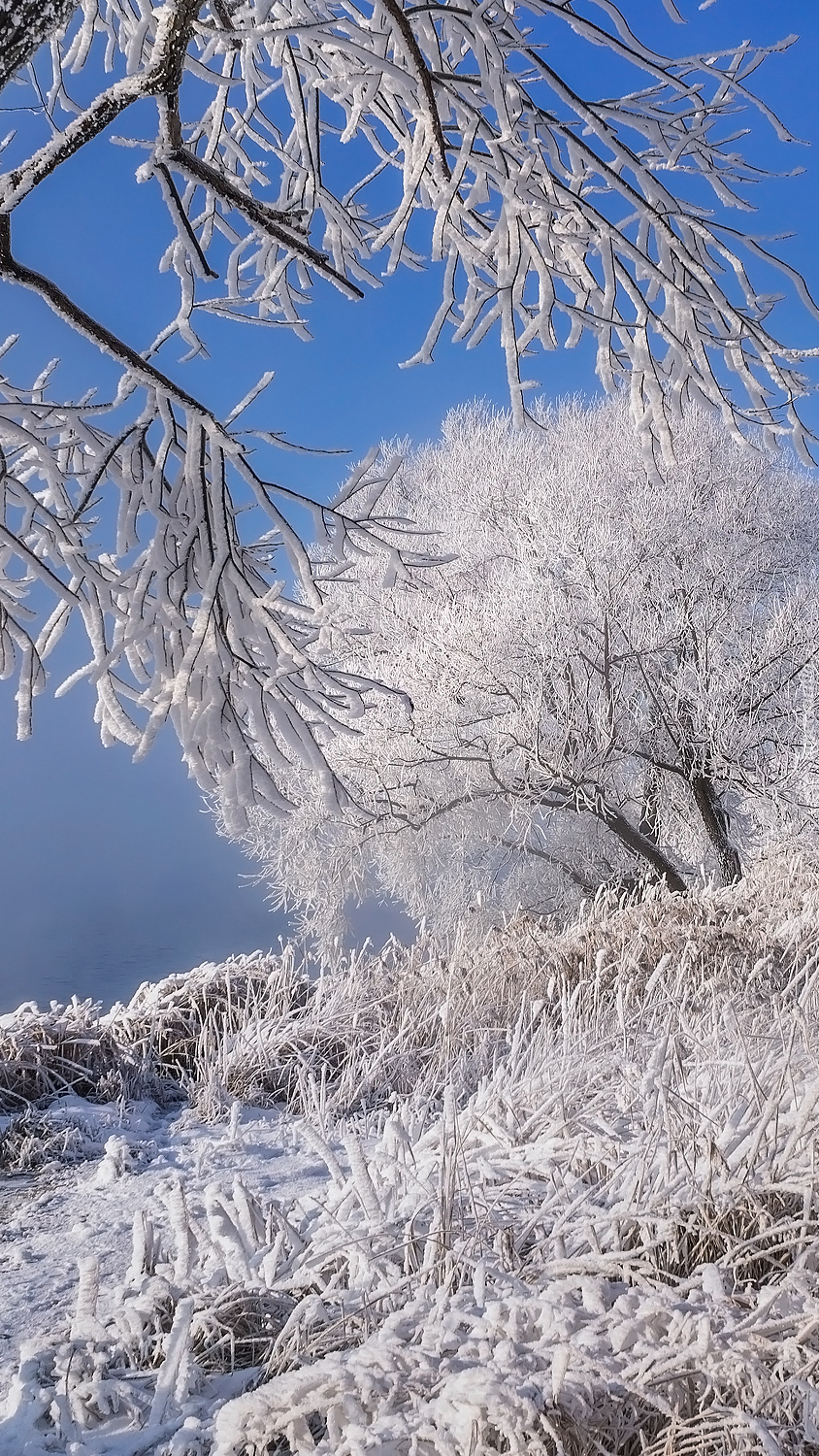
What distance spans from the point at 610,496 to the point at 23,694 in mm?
13352

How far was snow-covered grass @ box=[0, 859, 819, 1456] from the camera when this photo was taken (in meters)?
1.51

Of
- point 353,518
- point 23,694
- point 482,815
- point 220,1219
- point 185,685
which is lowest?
point 220,1219

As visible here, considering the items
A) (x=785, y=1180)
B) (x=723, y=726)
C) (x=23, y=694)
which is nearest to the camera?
(x=785, y=1180)

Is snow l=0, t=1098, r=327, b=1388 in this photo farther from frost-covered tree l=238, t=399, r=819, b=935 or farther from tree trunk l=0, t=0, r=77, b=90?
frost-covered tree l=238, t=399, r=819, b=935

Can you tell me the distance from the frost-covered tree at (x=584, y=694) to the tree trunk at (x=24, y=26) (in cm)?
703

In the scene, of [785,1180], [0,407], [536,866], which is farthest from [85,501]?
[536,866]

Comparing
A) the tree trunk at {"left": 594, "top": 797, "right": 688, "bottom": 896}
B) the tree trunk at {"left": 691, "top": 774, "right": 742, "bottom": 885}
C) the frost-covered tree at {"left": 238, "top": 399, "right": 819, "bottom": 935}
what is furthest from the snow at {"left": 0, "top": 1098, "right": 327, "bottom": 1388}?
the tree trunk at {"left": 691, "top": 774, "right": 742, "bottom": 885}

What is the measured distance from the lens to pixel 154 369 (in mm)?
3139

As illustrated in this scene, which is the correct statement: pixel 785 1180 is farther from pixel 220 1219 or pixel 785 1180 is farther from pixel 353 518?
pixel 353 518

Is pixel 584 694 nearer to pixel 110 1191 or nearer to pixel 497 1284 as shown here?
pixel 110 1191

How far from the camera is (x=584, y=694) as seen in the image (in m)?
11.9

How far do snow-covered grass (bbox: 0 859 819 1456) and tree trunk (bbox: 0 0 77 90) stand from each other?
8.46 feet

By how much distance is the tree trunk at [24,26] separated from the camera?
201 cm

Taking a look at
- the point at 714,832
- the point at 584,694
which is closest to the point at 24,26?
the point at 584,694
